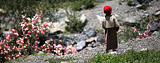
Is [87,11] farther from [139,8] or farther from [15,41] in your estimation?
[15,41]

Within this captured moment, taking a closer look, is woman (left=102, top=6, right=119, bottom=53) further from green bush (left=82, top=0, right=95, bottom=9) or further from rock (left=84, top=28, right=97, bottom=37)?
green bush (left=82, top=0, right=95, bottom=9)

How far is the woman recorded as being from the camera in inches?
209

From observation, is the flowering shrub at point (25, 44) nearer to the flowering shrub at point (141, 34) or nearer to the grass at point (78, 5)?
the flowering shrub at point (141, 34)

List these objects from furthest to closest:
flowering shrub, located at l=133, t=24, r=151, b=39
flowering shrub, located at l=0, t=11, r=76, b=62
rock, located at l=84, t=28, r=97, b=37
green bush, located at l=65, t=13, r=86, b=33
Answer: green bush, located at l=65, t=13, r=86, b=33, rock, located at l=84, t=28, r=97, b=37, flowering shrub, located at l=133, t=24, r=151, b=39, flowering shrub, located at l=0, t=11, r=76, b=62

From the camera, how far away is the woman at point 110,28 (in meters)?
5.31

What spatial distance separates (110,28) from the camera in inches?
213

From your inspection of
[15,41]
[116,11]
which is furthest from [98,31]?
[15,41]

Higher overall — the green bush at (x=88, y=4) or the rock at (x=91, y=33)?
the green bush at (x=88, y=4)

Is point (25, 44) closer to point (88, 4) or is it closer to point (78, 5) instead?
point (88, 4)

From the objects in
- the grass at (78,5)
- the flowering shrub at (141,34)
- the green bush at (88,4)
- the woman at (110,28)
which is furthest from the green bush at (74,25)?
the woman at (110,28)

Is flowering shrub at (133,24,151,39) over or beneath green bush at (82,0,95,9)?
beneath

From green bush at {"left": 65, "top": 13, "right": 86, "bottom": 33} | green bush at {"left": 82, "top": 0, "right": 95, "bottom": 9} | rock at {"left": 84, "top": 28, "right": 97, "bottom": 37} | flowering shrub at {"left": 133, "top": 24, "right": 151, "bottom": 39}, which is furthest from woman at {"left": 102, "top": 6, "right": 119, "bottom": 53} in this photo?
green bush at {"left": 82, "top": 0, "right": 95, "bottom": 9}

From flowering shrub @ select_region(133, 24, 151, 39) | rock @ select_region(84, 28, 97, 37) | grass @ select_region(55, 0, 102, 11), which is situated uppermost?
grass @ select_region(55, 0, 102, 11)

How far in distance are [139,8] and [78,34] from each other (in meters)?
3.90
